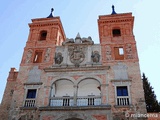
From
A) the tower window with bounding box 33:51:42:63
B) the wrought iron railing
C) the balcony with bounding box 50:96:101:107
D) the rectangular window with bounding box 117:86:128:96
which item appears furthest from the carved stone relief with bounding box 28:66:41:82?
the rectangular window with bounding box 117:86:128:96

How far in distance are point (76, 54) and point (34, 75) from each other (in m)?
4.29

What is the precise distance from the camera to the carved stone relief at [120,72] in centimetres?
1775

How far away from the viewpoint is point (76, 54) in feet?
64.7

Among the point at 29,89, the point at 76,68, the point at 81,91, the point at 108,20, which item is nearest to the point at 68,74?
the point at 76,68

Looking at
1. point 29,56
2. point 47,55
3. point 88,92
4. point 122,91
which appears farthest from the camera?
point 29,56

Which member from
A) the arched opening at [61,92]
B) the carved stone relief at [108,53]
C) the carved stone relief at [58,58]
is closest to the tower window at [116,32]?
the carved stone relief at [108,53]

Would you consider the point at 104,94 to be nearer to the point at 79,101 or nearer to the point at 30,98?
the point at 79,101

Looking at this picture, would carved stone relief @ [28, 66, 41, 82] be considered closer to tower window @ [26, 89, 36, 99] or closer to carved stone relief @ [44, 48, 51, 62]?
tower window @ [26, 89, 36, 99]

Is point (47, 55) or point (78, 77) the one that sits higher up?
point (47, 55)

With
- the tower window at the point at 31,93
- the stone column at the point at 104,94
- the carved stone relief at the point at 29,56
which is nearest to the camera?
the stone column at the point at 104,94

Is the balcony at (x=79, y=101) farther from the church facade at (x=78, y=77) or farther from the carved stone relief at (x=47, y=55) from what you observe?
the carved stone relief at (x=47, y=55)

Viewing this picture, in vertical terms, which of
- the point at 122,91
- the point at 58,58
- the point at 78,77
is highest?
the point at 58,58

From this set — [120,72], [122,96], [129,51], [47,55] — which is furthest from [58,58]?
[122,96]

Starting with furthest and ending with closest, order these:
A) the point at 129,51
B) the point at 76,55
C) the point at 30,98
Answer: the point at 76,55 < the point at 129,51 < the point at 30,98
